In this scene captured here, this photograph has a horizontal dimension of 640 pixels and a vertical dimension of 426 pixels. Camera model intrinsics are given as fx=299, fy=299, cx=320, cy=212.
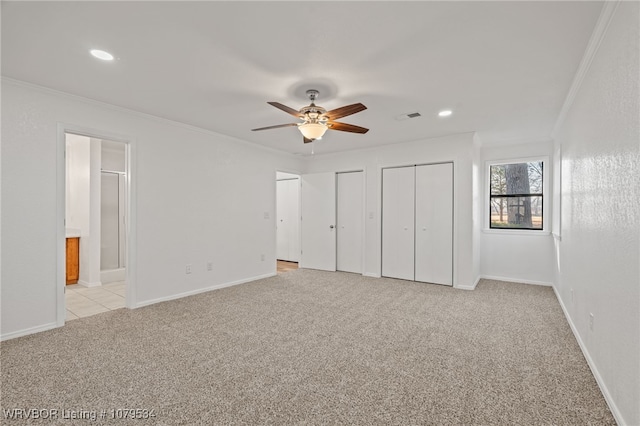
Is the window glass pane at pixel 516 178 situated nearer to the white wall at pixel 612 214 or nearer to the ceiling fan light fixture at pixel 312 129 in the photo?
the white wall at pixel 612 214

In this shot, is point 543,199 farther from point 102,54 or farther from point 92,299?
point 92,299

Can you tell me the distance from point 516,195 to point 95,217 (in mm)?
7087

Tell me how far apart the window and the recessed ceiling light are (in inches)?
224

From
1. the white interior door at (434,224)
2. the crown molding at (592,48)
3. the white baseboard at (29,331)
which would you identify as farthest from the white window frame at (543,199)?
the white baseboard at (29,331)

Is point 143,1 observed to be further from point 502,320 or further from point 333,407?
point 502,320

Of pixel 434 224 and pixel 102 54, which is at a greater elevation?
pixel 102 54

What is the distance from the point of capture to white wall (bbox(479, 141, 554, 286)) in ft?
16.1

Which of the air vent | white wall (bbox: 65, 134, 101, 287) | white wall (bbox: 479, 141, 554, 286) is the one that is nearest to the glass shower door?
white wall (bbox: 65, 134, 101, 287)

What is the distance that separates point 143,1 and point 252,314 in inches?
117

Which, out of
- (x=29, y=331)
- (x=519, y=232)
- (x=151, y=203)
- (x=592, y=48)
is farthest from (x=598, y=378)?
(x=29, y=331)

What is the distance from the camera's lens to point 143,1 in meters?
1.76

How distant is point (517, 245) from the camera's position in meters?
5.15

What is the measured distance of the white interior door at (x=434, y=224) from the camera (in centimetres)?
484

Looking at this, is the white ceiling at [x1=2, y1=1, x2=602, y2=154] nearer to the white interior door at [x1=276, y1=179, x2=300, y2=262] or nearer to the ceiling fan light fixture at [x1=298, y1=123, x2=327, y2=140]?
the ceiling fan light fixture at [x1=298, y1=123, x2=327, y2=140]
